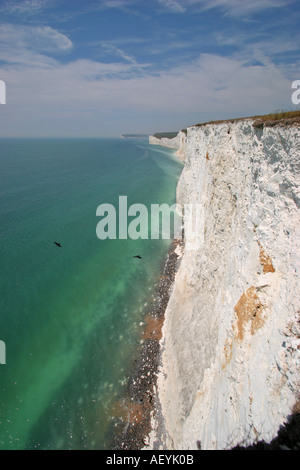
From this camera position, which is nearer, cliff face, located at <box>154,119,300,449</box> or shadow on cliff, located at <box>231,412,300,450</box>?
shadow on cliff, located at <box>231,412,300,450</box>

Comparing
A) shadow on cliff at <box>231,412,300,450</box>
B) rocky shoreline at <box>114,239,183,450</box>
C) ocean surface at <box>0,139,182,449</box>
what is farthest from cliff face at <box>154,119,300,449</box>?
ocean surface at <box>0,139,182,449</box>

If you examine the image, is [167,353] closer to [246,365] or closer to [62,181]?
[246,365]

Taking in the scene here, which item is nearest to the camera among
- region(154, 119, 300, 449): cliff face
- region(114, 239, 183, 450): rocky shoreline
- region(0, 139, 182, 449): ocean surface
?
region(154, 119, 300, 449): cliff face

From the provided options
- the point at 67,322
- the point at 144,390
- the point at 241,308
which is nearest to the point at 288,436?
the point at 241,308

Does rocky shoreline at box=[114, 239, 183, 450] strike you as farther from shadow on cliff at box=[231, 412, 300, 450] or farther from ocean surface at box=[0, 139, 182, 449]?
shadow on cliff at box=[231, 412, 300, 450]

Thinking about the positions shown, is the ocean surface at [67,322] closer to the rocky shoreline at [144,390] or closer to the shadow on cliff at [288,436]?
the rocky shoreline at [144,390]
